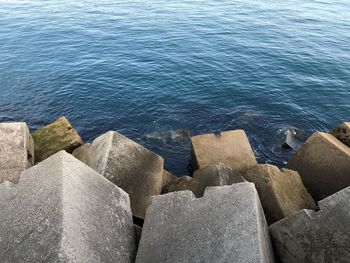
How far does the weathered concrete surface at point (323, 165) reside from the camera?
8992mm

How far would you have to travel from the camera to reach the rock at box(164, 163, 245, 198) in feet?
25.1

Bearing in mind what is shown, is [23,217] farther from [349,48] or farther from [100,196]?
[349,48]

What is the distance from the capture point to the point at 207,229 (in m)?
5.51

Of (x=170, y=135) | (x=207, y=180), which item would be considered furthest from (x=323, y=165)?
(x=170, y=135)

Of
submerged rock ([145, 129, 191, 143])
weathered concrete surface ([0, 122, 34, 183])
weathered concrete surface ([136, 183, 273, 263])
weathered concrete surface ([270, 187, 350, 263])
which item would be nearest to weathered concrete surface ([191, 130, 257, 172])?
submerged rock ([145, 129, 191, 143])

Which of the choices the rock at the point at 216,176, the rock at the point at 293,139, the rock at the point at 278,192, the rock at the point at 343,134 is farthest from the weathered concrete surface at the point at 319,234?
the rock at the point at 293,139

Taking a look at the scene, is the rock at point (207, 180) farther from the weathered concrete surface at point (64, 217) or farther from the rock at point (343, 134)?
the rock at point (343, 134)

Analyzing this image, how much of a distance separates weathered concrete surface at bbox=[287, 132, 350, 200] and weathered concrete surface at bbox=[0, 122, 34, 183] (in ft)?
23.8

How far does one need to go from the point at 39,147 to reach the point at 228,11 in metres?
27.7

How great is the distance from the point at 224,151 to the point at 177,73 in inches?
415

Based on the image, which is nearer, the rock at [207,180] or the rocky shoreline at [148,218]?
the rocky shoreline at [148,218]

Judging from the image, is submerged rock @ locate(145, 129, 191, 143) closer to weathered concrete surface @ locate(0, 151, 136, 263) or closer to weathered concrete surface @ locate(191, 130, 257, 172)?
weathered concrete surface @ locate(191, 130, 257, 172)

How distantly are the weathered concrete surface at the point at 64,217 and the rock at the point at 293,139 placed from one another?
8628mm

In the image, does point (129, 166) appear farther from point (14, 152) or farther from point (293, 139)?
point (293, 139)
